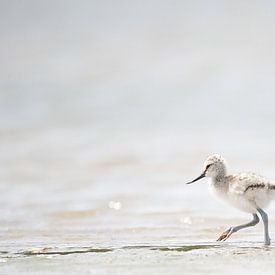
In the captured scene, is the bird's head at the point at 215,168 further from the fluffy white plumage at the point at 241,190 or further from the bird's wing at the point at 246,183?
the bird's wing at the point at 246,183

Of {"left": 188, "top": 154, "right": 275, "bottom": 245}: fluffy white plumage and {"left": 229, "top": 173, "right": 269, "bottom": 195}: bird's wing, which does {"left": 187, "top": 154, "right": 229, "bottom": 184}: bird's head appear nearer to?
{"left": 188, "top": 154, "right": 275, "bottom": 245}: fluffy white plumage

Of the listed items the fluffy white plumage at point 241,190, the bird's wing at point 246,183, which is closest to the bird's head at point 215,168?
the fluffy white plumage at point 241,190

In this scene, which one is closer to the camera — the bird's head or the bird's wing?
the bird's wing

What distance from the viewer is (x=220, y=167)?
32.3 ft

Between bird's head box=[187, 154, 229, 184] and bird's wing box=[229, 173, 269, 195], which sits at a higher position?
bird's head box=[187, 154, 229, 184]

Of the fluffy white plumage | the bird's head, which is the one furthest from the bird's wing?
the bird's head

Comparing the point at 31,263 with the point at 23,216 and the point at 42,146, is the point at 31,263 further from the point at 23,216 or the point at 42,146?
the point at 42,146

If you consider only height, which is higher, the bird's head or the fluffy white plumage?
the bird's head

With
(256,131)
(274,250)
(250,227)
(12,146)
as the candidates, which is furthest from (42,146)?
(274,250)

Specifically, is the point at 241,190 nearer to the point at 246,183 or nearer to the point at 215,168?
the point at 246,183

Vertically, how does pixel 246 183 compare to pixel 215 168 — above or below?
below

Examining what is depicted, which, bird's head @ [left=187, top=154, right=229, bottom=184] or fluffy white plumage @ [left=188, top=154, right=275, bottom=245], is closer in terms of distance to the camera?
fluffy white plumage @ [left=188, top=154, right=275, bottom=245]

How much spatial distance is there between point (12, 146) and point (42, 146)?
0.48 metres

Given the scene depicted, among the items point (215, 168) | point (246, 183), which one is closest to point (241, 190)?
point (246, 183)
